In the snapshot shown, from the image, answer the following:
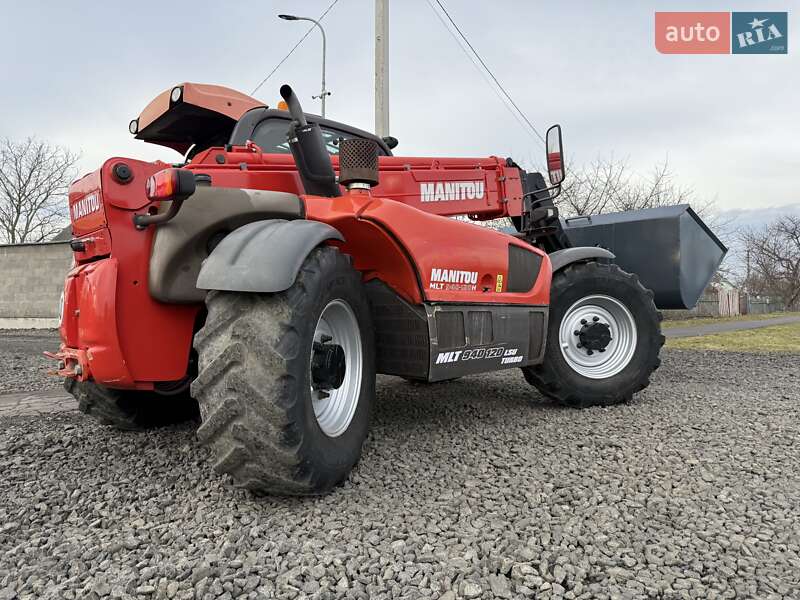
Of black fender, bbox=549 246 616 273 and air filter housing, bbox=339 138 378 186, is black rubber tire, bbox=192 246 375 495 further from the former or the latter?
black fender, bbox=549 246 616 273

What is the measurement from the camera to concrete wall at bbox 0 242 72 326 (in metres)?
17.3

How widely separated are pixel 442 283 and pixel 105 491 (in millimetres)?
1924

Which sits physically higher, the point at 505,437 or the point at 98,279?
the point at 98,279

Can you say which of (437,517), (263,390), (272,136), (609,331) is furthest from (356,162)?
(609,331)

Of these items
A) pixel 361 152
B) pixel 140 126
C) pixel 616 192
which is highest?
pixel 616 192

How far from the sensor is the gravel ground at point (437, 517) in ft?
6.13

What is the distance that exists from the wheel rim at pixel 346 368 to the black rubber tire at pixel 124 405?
143 centimetres

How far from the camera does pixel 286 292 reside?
2359mm

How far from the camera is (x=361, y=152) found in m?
2.98

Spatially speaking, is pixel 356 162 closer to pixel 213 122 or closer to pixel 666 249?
pixel 213 122

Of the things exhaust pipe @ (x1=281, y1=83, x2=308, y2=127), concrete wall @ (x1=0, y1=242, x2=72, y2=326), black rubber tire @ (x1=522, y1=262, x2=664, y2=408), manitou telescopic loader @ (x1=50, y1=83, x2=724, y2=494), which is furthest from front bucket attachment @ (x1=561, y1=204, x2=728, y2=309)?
concrete wall @ (x1=0, y1=242, x2=72, y2=326)

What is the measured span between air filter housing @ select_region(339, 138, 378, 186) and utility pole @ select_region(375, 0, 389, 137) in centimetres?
795

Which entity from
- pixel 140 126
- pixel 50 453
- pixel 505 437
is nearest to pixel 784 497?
pixel 505 437

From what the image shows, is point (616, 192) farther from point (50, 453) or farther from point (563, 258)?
point (50, 453)
